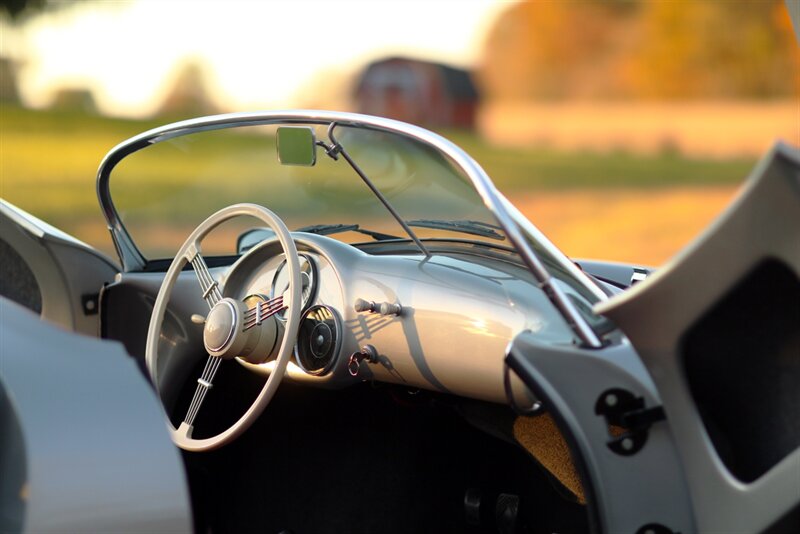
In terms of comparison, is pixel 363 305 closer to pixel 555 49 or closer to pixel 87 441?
pixel 87 441

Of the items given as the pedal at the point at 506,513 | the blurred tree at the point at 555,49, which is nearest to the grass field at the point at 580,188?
the blurred tree at the point at 555,49

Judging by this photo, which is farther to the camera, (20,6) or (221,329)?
(20,6)

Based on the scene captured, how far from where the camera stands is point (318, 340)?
265 centimetres

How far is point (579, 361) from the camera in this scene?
195 centimetres

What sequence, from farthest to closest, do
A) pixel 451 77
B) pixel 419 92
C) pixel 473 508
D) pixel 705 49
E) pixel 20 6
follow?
1. pixel 419 92
2. pixel 20 6
3. pixel 451 77
4. pixel 705 49
5. pixel 473 508

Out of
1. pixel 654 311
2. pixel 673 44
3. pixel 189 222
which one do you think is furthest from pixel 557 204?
pixel 654 311

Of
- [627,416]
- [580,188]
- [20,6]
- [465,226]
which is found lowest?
[627,416]

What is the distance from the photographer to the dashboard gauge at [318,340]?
103 inches

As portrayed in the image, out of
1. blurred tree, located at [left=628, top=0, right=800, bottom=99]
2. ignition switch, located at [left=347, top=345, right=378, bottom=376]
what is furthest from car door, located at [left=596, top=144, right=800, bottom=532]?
blurred tree, located at [left=628, top=0, right=800, bottom=99]

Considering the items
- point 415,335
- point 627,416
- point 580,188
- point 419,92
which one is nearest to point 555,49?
point 419,92

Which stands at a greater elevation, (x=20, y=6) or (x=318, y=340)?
(x=20, y=6)

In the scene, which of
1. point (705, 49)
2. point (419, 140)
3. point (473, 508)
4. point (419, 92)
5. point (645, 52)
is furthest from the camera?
point (419, 92)

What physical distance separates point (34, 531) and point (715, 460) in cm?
112

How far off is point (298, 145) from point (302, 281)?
1.25 ft
